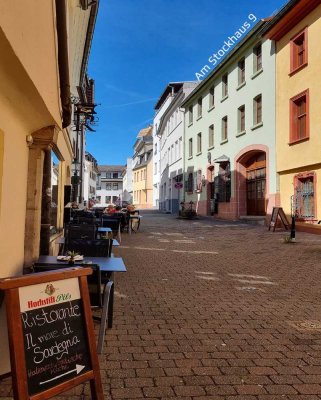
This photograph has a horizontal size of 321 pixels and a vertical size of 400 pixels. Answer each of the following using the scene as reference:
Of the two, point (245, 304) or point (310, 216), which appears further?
point (310, 216)

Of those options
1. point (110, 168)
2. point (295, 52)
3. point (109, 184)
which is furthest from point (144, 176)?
point (110, 168)

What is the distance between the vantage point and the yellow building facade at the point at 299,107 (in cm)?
1598

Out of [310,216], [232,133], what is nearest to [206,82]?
[232,133]

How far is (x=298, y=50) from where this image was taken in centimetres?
1756

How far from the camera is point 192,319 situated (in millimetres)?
4980

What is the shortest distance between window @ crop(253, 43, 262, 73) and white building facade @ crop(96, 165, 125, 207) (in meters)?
78.1

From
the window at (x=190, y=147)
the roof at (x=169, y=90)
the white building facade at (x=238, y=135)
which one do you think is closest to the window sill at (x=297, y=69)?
the white building facade at (x=238, y=135)

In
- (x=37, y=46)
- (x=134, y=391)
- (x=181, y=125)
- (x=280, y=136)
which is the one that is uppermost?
(x=181, y=125)

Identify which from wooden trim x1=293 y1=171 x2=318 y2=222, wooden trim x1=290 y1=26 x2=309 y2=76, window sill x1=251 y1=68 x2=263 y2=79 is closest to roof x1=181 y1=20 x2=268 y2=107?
window sill x1=251 y1=68 x2=263 y2=79

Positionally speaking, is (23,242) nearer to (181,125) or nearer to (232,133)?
(232,133)

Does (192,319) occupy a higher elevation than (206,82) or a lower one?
lower

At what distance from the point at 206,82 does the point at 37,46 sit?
25.4 m

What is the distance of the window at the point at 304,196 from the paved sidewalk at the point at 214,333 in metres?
7.68

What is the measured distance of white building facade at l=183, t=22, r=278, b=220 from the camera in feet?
65.1
